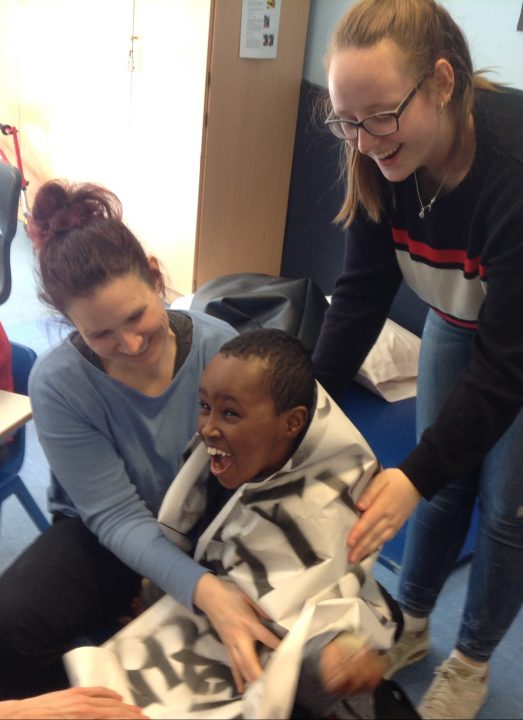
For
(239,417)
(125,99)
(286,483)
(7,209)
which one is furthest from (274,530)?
(125,99)

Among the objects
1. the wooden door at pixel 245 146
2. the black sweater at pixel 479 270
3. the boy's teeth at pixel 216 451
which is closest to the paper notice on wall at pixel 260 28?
the wooden door at pixel 245 146

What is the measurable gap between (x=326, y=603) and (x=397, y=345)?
158cm

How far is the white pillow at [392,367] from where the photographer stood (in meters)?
2.34

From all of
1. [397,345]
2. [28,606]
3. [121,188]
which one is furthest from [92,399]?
[121,188]

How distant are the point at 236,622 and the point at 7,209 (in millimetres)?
1860

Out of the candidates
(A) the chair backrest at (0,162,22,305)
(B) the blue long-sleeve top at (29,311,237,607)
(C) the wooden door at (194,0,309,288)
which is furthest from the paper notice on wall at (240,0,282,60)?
(B) the blue long-sleeve top at (29,311,237,607)

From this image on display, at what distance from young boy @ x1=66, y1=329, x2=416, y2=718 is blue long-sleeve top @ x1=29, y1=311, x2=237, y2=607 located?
0.14 meters

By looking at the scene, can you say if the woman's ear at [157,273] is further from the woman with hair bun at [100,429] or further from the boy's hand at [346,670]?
the boy's hand at [346,670]

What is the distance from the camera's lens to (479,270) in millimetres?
1140

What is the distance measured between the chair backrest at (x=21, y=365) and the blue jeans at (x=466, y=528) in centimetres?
89

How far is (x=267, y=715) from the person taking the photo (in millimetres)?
806

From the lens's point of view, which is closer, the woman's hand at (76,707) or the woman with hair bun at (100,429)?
the woman's hand at (76,707)

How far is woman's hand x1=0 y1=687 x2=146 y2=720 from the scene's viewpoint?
893 millimetres

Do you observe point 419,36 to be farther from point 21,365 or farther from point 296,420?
point 21,365
